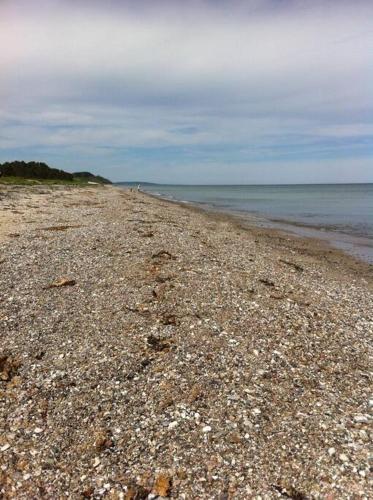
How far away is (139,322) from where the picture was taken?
10.4m

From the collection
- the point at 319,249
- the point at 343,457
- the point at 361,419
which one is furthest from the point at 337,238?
the point at 343,457

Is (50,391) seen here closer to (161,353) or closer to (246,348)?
(161,353)

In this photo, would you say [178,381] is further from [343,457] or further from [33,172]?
[33,172]

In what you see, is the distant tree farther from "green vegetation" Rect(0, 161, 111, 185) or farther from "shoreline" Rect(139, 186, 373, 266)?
"shoreline" Rect(139, 186, 373, 266)

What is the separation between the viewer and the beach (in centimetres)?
578

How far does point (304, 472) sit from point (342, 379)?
3.04 meters

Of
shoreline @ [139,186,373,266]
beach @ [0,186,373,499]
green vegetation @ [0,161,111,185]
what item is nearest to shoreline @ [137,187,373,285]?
shoreline @ [139,186,373,266]

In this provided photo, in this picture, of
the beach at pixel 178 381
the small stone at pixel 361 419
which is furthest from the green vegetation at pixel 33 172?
the small stone at pixel 361 419

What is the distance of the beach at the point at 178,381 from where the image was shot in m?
5.78

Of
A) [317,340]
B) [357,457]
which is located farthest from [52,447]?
[317,340]

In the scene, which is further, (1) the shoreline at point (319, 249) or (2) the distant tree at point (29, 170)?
(2) the distant tree at point (29, 170)

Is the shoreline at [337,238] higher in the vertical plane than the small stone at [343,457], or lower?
higher

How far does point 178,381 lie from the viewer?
26.1ft

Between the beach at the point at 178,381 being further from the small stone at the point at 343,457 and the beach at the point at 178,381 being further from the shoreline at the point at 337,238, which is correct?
the shoreline at the point at 337,238
